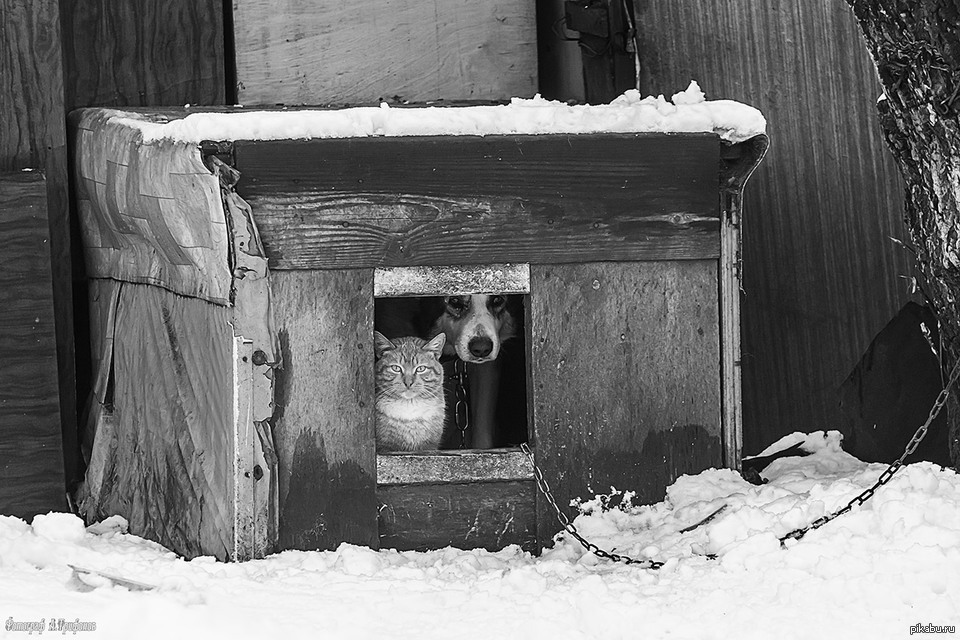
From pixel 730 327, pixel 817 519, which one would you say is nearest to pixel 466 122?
pixel 730 327

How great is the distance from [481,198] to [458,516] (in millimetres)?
874

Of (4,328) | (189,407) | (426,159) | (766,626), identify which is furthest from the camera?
(4,328)

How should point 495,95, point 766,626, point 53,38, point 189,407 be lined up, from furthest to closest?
point 495,95 → point 53,38 → point 189,407 → point 766,626

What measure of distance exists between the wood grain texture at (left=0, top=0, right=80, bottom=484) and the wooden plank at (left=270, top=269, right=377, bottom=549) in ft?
4.36

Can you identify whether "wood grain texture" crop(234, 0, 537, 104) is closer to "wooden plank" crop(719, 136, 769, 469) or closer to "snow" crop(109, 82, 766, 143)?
"snow" crop(109, 82, 766, 143)

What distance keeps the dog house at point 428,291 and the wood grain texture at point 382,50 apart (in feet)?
4.06

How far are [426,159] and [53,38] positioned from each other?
5.71 ft

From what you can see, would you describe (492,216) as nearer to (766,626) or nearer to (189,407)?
(189,407)

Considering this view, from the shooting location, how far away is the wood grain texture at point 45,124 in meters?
4.21

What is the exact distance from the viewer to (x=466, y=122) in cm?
332

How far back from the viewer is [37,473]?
13.0 feet

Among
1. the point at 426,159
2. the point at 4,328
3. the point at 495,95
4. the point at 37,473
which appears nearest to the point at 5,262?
the point at 4,328

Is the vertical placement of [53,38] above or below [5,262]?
above

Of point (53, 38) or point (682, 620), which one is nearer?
point (682, 620)
